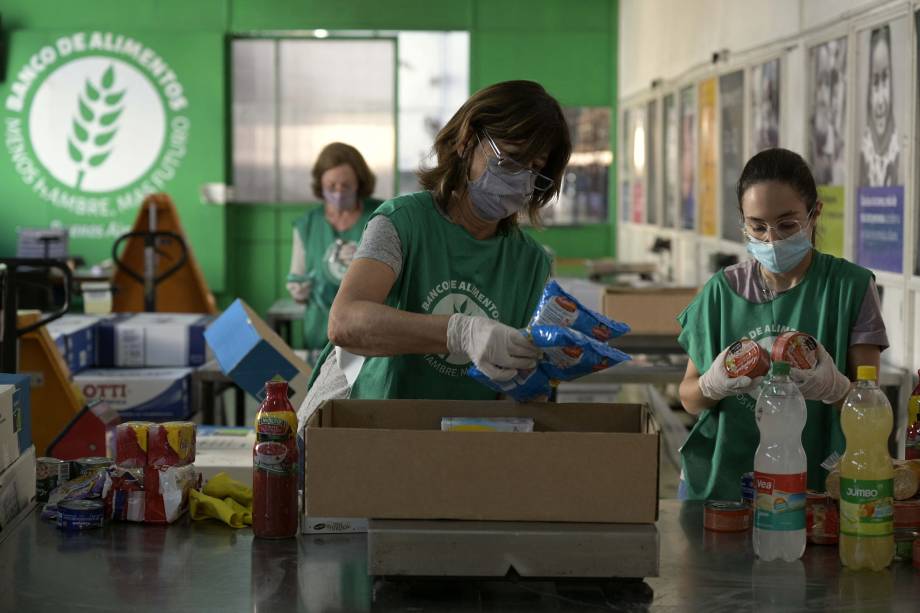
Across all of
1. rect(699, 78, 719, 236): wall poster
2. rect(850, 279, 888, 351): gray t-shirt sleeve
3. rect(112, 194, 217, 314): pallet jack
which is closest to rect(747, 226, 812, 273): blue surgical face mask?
rect(850, 279, 888, 351): gray t-shirt sleeve

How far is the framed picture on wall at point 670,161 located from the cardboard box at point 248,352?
16.0 ft

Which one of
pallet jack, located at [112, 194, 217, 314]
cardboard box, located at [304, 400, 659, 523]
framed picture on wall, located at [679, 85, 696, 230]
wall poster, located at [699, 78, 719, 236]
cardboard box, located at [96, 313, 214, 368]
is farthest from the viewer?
framed picture on wall, located at [679, 85, 696, 230]

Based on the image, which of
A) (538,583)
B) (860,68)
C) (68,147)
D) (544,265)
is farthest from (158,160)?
(538,583)

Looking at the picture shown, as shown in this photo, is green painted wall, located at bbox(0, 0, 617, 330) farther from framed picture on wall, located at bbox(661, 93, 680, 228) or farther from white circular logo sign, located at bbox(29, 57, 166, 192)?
framed picture on wall, located at bbox(661, 93, 680, 228)

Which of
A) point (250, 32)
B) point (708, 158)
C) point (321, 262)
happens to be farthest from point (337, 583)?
point (250, 32)

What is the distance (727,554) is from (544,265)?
718 millimetres

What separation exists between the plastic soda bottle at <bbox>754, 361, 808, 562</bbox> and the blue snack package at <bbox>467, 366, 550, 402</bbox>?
364 mm

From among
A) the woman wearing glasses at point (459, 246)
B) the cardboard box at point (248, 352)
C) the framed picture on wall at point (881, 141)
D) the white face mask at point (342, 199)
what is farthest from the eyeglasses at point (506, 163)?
the white face mask at point (342, 199)

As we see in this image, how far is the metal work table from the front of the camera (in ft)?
5.93

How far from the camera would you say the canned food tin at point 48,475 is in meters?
2.37

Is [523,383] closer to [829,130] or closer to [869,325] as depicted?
[869,325]

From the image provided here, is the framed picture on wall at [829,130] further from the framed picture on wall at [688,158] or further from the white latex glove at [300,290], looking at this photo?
the white latex glove at [300,290]

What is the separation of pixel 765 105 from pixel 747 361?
13.3 ft

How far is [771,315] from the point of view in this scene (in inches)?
100
